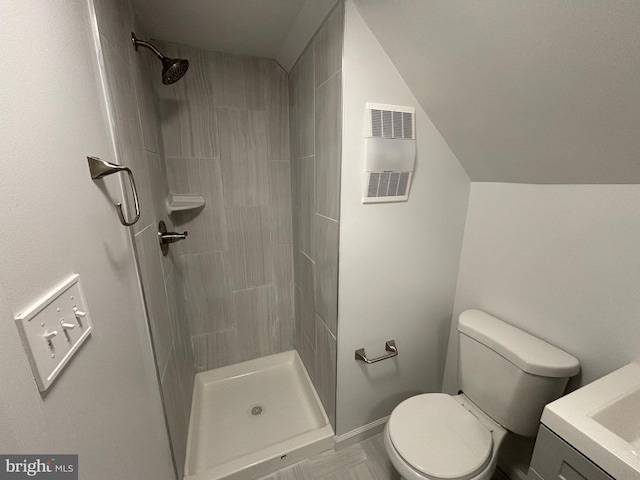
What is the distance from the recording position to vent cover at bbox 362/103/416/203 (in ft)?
3.49

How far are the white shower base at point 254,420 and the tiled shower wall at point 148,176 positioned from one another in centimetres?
14

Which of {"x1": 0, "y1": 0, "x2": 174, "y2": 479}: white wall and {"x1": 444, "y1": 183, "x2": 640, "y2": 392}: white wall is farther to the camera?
{"x1": 444, "y1": 183, "x2": 640, "y2": 392}: white wall

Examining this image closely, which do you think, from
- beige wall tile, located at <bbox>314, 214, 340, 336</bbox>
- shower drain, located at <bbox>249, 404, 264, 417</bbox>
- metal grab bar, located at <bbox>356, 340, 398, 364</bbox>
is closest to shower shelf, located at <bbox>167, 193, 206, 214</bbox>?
beige wall tile, located at <bbox>314, 214, 340, 336</bbox>

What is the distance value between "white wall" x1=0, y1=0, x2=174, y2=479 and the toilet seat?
2.99 ft

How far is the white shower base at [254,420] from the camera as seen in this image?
133cm

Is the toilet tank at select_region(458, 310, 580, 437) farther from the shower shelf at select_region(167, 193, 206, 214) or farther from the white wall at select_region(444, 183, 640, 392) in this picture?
the shower shelf at select_region(167, 193, 206, 214)

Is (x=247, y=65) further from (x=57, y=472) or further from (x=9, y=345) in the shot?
(x=57, y=472)

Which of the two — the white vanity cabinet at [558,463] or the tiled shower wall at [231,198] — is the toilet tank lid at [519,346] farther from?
the tiled shower wall at [231,198]

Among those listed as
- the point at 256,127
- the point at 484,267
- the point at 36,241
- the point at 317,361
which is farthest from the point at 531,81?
the point at 317,361

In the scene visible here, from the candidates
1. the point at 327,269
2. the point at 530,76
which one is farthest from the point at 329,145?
the point at 530,76

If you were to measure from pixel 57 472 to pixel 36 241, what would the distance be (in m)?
0.38

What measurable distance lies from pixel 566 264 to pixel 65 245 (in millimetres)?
1506

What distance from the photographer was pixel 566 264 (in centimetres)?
99

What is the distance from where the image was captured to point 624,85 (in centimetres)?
66
